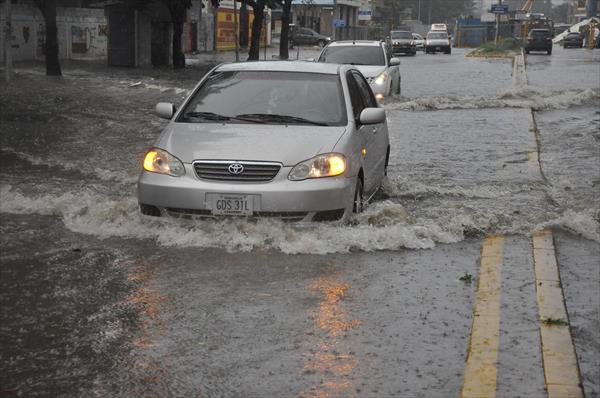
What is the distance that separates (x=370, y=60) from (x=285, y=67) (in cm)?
1388

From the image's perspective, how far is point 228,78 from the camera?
9070mm

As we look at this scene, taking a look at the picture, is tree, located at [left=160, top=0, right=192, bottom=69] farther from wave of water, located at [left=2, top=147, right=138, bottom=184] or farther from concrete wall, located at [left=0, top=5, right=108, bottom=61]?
wave of water, located at [left=2, top=147, right=138, bottom=184]

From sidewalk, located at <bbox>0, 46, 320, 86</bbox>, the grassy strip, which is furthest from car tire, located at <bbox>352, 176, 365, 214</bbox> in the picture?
the grassy strip

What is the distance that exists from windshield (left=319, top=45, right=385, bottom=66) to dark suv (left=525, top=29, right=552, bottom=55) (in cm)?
4395

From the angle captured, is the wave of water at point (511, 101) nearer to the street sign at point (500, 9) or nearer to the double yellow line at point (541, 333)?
the double yellow line at point (541, 333)

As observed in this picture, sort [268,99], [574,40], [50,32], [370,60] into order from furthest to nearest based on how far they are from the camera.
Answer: [574,40] → [50,32] → [370,60] → [268,99]

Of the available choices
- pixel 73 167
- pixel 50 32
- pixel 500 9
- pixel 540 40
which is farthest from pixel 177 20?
pixel 500 9

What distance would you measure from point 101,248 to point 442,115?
47.0 feet

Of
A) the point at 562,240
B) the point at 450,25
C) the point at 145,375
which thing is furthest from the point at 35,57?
the point at 450,25

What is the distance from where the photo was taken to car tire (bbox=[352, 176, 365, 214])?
26.7ft

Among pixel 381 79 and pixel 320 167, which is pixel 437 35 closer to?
pixel 381 79

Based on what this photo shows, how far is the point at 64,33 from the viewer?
127 feet

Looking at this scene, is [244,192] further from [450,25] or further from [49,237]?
[450,25]

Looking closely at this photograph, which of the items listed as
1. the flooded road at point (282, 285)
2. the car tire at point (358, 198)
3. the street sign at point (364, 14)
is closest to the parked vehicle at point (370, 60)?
the flooded road at point (282, 285)
